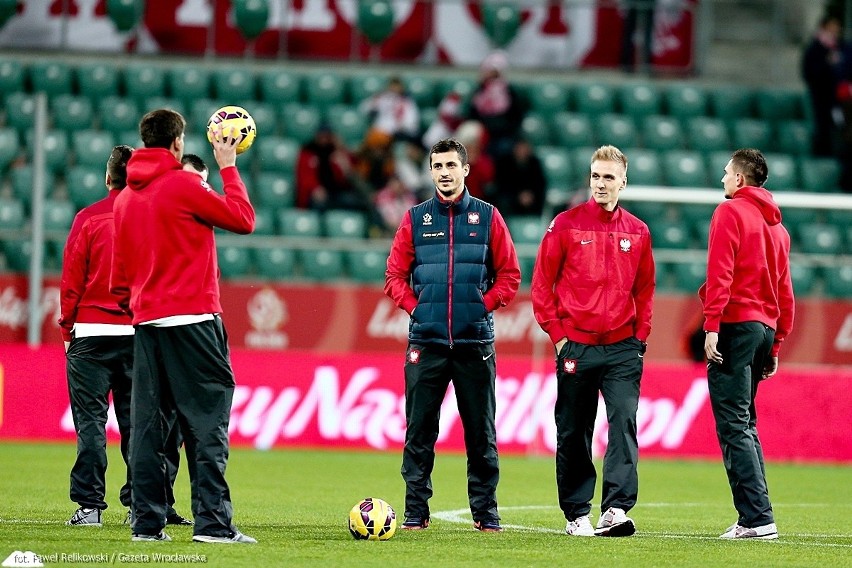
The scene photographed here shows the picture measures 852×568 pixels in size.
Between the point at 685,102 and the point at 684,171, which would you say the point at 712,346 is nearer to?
the point at 684,171

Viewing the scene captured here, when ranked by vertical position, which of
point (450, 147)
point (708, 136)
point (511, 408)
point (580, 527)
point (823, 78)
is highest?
point (823, 78)

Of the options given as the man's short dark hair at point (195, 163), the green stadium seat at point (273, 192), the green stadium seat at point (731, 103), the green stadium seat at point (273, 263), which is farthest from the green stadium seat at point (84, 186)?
the man's short dark hair at point (195, 163)

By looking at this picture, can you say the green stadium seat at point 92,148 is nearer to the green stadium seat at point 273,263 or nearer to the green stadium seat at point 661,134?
the green stadium seat at point 273,263

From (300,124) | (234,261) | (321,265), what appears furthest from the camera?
(300,124)

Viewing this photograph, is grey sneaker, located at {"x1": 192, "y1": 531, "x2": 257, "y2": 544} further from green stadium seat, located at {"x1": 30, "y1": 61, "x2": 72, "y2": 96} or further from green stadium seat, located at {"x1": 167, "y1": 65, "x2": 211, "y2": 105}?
green stadium seat, located at {"x1": 30, "y1": 61, "x2": 72, "y2": 96}

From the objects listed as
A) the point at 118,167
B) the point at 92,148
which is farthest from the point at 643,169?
the point at 118,167

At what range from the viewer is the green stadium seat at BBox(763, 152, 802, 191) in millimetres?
20812

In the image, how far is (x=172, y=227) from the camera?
795cm

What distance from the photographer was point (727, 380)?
9125 mm

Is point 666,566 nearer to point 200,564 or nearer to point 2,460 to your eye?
point 200,564

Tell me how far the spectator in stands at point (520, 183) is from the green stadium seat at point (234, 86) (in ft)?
13.5

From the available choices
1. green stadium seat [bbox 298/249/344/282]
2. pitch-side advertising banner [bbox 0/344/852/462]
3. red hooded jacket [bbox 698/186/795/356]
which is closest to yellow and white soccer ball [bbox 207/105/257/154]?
red hooded jacket [bbox 698/186/795/356]

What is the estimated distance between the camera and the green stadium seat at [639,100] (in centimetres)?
2225

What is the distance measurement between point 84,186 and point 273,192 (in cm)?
234
